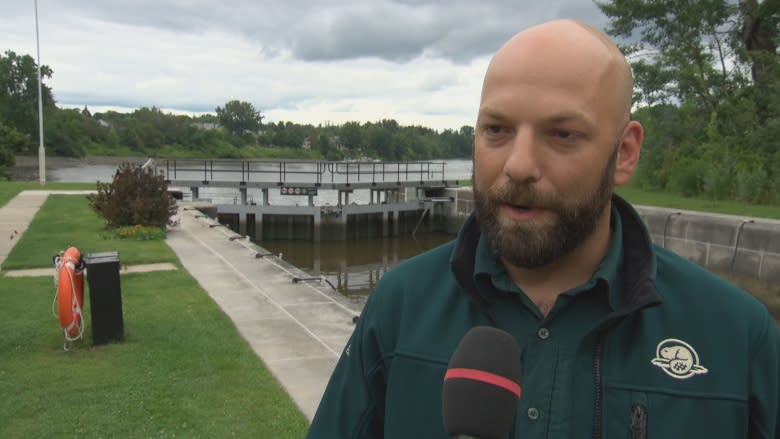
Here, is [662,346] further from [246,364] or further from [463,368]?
[246,364]

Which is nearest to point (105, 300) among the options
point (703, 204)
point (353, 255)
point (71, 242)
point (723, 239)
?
point (71, 242)

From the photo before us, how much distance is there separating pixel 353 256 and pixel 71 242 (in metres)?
12.2

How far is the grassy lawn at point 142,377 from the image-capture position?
5.29 meters

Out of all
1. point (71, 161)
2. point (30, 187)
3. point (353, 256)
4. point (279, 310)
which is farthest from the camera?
point (71, 161)

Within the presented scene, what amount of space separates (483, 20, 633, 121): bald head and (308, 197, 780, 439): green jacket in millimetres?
364

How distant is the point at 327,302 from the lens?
9828 mm

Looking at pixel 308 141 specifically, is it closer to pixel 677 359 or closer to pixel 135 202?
pixel 135 202

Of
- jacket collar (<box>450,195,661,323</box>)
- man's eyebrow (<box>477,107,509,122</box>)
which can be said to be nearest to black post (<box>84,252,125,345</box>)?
jacket collar (<box>450,195,661,323</box>)

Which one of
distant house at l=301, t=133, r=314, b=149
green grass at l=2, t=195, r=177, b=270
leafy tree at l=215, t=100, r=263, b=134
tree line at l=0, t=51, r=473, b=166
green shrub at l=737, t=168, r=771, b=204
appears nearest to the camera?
green grass at l=2, t=195, r=177, b=270

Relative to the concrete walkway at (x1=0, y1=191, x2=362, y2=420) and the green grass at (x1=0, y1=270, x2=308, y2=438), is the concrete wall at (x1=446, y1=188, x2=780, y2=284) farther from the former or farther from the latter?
the green grass at (x1=0, y1=270, x2=308, y2=438)

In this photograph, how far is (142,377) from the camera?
6.35 m

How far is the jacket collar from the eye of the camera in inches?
59.8

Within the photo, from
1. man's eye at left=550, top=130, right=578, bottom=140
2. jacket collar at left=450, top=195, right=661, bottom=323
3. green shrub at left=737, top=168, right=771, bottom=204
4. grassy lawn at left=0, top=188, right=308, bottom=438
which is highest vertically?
man's eye at left=550, top=130, right=578, bottom=140

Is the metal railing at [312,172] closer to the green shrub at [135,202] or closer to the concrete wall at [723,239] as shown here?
the green shrub at [135,202]
